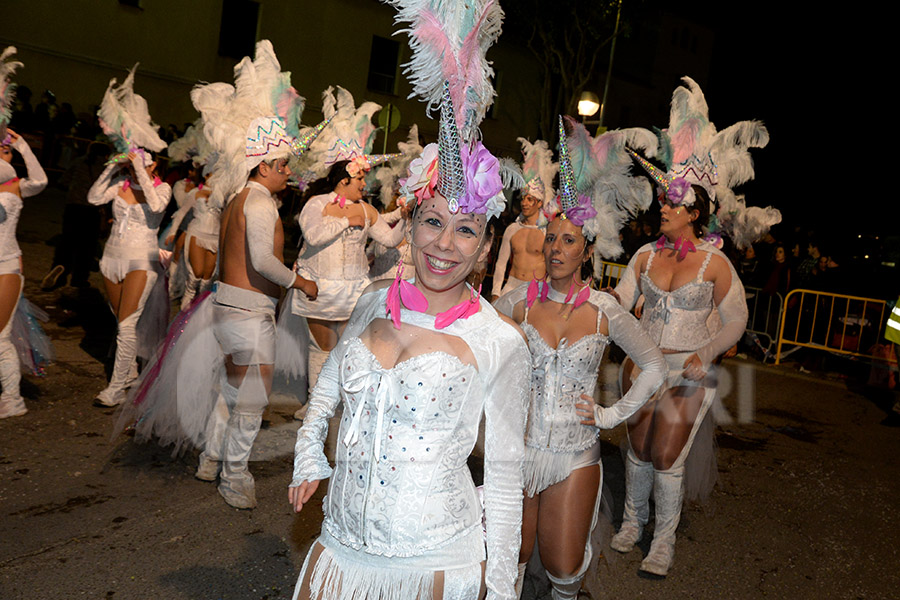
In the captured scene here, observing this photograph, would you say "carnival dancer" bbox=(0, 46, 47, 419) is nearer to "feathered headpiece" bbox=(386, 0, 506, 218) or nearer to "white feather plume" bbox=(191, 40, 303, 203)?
"white feather plume" bbox=(191, 40, 303, 203)

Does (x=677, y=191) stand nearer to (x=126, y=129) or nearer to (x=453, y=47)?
(x=453, y=47)

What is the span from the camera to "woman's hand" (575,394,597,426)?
3.71 metres

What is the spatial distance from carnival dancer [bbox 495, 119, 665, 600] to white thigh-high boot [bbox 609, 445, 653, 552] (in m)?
1.09

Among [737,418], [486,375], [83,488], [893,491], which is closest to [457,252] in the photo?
[486,375]

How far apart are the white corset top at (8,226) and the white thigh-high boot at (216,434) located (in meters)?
2.00

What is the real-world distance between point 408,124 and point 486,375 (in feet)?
93.5

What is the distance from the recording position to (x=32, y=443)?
552cm

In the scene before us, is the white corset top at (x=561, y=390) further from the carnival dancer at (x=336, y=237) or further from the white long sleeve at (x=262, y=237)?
the carnival dancer at (x=336, y=237)

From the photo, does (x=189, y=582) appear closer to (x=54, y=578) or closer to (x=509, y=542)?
(x=54, y=578)

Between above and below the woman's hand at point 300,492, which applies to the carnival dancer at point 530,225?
above

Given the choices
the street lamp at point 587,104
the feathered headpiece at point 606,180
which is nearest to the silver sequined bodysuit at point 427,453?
the feathered headpiece at point 606,180

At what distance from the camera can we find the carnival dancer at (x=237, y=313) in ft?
15.6

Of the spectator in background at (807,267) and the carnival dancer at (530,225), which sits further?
the spectator in background at (807,267)

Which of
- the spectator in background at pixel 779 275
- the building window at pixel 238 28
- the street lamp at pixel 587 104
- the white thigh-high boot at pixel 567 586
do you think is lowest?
the white thigh-high boot at pixel 567 586
